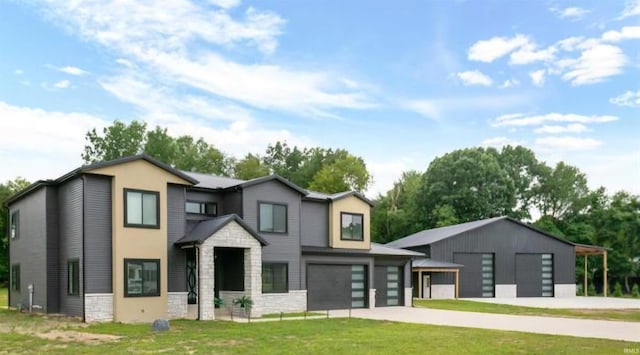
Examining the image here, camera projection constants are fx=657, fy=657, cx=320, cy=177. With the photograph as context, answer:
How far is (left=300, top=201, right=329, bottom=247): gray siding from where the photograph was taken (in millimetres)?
27531

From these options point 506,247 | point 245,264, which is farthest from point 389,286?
point 506,247

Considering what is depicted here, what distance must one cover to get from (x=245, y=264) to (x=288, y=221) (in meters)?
3.32

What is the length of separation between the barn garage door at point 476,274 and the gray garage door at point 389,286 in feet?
32.1

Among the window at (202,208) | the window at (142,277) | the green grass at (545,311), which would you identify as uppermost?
the window at (202,208)

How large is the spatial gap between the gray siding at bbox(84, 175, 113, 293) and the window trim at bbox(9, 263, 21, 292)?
720cm

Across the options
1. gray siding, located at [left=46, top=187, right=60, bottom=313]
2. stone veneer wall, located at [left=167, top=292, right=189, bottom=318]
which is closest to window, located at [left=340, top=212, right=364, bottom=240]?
stone veneer wall, located at [left=167, top=292, right=189, bottom=318]

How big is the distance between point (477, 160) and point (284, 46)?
35.6 meters

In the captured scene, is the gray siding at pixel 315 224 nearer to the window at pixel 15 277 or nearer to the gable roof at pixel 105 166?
the gable roof at pixel 105 166

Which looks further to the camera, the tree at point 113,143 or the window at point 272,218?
the tree at point 113,143

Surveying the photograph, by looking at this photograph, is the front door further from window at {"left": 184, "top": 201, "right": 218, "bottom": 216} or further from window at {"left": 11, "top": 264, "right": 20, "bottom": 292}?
window at {"left": 11, "top": 264, "right": 20, "bottom": 292}

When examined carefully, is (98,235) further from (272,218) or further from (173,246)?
(272,218)

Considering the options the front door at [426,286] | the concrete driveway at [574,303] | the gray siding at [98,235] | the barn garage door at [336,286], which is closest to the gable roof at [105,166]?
the gray siding at [98,235]

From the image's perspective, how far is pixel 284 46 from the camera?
25.8 metres

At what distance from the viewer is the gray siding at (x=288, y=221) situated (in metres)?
25.3
